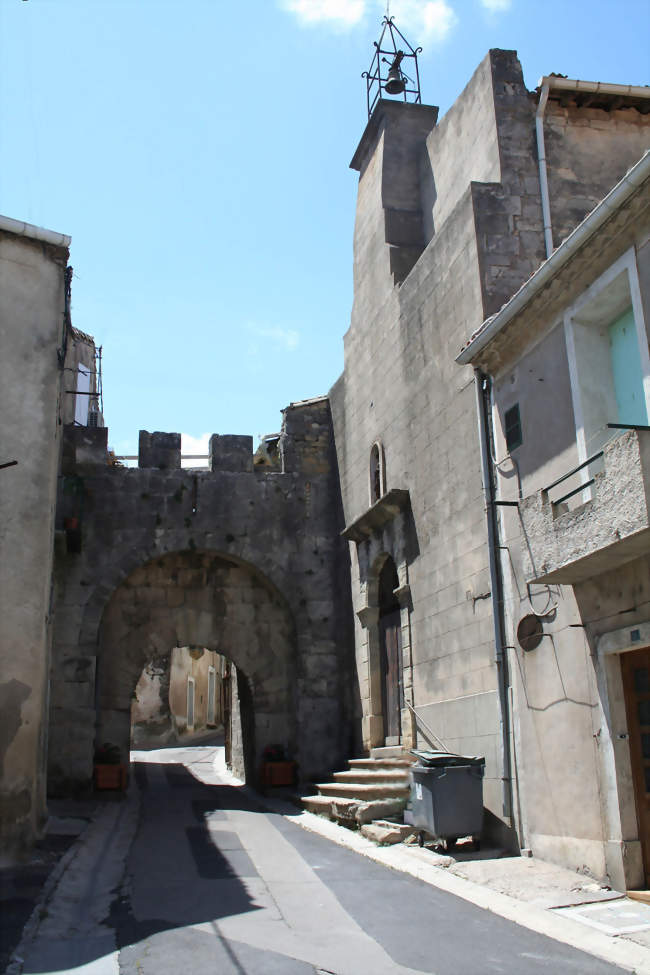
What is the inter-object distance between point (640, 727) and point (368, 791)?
175 inches

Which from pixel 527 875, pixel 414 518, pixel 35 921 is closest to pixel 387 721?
pixel 414 518

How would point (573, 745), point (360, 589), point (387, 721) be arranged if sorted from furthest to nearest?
point (360, 589) → point (387, 721) → point (573, 745)

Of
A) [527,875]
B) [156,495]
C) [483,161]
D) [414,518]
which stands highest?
[483,161]

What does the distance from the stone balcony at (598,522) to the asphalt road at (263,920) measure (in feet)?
8.31

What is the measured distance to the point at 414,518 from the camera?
37.2 ft

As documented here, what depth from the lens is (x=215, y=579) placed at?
47.1 ft

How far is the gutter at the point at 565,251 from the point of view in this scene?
6367 millimetres

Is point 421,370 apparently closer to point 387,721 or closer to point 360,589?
point 360,589

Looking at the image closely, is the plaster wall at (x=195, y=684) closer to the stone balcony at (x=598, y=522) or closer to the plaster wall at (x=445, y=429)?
the plaster wall at (x=445, y=429)

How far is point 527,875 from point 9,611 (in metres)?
5.11

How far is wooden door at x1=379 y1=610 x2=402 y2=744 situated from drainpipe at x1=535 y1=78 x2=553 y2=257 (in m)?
5.24

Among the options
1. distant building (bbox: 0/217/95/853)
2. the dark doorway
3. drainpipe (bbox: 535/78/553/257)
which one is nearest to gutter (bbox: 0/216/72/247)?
distant building (bbox: 0/217/95/853)

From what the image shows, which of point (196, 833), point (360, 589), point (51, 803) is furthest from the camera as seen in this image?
point (360, 589)

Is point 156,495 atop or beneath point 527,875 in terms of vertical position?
atop
